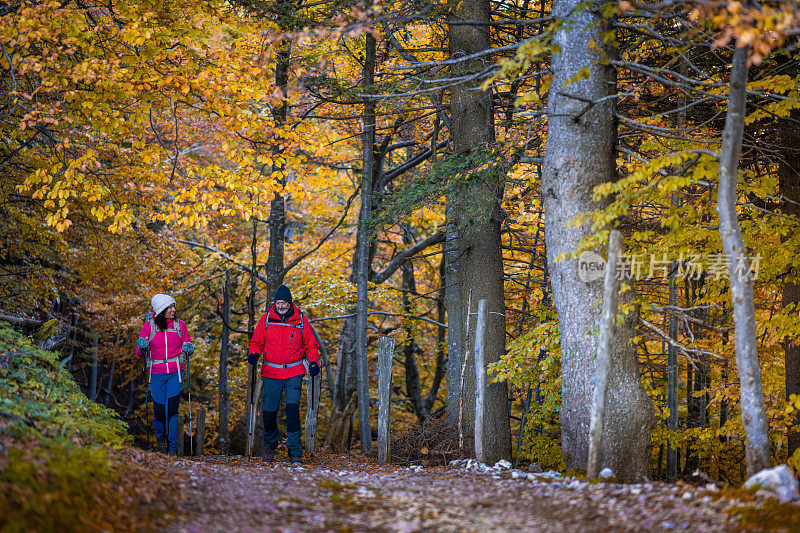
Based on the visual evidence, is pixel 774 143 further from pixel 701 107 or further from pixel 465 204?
pixel 465 204

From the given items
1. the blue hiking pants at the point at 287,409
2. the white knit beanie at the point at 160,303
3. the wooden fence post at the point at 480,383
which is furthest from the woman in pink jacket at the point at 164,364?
the wooden fence post at the point at 480,383

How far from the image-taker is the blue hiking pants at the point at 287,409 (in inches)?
289

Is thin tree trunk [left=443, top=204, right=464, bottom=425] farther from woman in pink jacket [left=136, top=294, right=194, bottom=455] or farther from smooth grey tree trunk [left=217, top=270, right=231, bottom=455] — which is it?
smooth grey tree trunk [left=217, top=270, right=231, bottom=455]

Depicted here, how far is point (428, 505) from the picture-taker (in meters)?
4.29

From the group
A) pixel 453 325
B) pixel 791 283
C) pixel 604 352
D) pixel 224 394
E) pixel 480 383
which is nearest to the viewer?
pixel 604 352

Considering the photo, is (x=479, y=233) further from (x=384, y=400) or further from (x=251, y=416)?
(x=251, y=416)

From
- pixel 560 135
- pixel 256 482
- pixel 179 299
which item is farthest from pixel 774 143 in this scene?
pixel 179 299

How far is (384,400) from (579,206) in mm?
3643

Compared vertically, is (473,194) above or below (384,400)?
above

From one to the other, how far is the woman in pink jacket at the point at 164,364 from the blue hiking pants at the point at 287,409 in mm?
1091

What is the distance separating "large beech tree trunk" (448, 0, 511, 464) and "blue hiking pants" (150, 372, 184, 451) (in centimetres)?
374

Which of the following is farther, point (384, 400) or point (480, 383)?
point (384, 400)

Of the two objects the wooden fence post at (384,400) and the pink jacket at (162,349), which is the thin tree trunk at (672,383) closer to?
the wooden fence post at (384,400)

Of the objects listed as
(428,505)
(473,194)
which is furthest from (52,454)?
(473,194)
